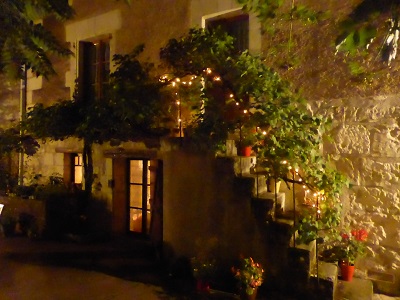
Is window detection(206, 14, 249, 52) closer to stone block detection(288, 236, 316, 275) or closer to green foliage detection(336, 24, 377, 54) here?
stone block detection(288, 236, 316, 275)

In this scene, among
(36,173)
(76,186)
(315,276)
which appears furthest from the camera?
(36,173)

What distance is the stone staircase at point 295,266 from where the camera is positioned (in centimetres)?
450

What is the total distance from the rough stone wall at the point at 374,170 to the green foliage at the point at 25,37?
3.75m

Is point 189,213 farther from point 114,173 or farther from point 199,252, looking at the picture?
point 114,173

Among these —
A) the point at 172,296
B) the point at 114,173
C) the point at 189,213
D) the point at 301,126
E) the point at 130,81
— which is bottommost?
the point at 172,296

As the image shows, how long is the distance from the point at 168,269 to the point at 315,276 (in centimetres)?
205

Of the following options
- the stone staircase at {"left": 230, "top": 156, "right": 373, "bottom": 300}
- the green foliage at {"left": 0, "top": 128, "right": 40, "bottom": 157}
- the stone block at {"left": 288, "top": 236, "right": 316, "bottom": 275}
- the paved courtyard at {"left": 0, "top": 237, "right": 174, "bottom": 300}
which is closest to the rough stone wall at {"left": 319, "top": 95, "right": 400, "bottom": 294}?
the stone staircase at {"left": 230, "top": 156, "right": 373, "bottom": 300}

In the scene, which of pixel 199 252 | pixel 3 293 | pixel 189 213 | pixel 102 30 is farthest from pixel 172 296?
pixel 102 30

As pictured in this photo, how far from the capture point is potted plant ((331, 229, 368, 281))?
497 cm

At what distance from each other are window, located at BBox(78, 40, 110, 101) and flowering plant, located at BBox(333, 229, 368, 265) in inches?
205

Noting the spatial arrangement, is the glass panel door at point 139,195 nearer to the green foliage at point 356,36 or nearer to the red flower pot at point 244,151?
the red flower pot at point 244,151

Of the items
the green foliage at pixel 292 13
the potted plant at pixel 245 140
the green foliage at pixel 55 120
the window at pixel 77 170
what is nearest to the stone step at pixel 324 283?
the potted plant at pixel 245 140

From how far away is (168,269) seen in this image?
555 centimetres

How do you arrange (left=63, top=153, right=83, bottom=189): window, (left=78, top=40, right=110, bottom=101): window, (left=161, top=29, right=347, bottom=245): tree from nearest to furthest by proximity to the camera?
(left=161, top=29, right=347, bottom=245): tree, (left=78, top=40, right=110, bottom=101): window, (left=63, top=153, right=83, bottom=189): window
